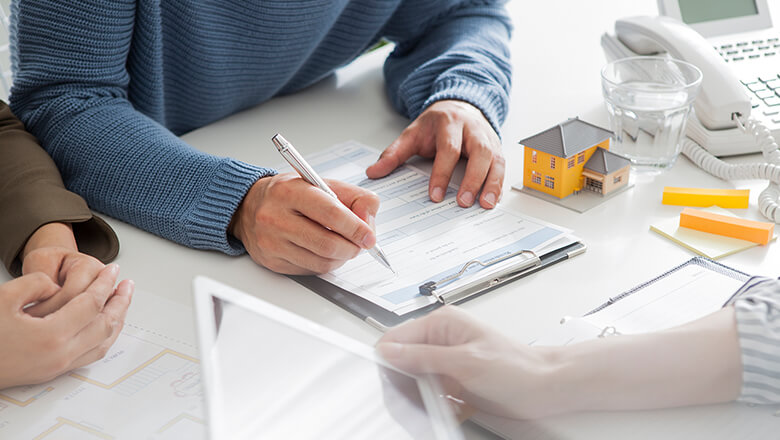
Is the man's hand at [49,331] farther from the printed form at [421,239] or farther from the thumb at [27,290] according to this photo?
the printed form at [421,239]

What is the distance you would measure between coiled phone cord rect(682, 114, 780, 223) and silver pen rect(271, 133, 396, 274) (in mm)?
436

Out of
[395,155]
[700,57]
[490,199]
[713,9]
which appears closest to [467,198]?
[490,199]

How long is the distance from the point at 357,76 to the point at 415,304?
0.71m

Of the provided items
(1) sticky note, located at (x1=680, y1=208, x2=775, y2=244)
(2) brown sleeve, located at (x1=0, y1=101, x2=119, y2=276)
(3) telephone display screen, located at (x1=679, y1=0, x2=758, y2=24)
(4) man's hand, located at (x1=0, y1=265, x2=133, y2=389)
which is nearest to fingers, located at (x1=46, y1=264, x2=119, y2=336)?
(4) man's hand, located at (x1=0, y1=265, x2=133, y2=389)

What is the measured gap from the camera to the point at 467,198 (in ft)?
2.78

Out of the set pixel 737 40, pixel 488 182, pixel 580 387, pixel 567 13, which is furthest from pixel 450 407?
pixel 567 13

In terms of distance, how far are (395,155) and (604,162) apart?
0.26m

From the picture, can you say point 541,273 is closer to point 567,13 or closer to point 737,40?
point 737,40

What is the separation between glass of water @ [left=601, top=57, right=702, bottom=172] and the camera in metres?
0.90

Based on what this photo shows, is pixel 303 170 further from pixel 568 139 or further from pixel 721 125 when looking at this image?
pixel 721 125

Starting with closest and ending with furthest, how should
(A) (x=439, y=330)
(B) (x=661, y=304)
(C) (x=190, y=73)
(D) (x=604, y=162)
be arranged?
(A) (x=439, y=330) → (B) (x=661, y=304) → (D) (x=604, y=162) → (C) (x=190, y=73)

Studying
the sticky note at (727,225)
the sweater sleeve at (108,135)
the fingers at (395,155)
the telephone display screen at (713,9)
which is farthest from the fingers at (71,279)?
the telephone display screen at (713,9)

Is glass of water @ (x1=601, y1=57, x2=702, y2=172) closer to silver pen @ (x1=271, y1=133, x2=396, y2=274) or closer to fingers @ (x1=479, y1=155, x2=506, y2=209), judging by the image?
fingers @ (x1=479, y1=155, x2=506, y2=209)

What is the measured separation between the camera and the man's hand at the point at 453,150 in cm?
86
